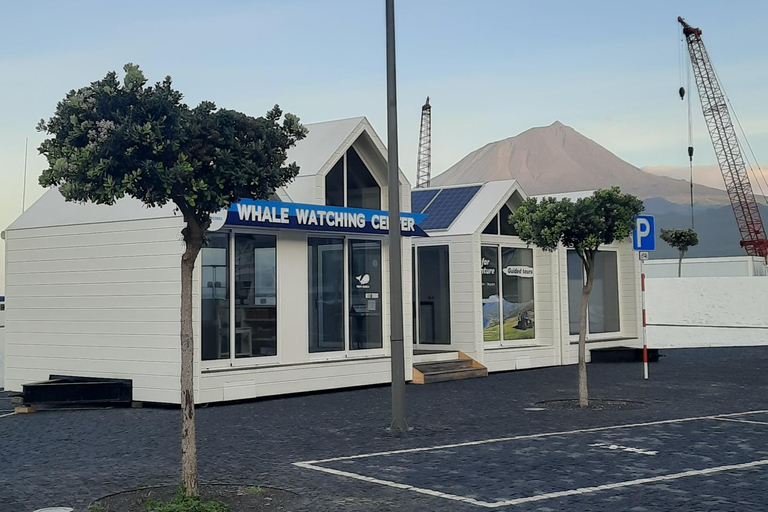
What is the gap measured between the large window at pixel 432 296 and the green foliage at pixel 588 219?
624cm

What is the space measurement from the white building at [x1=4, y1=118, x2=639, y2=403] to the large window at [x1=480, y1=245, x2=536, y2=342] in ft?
2.60

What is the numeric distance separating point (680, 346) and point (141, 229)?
82.7 feet

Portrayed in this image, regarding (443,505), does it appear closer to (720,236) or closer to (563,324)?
(563,324)

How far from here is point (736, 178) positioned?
86875 mm

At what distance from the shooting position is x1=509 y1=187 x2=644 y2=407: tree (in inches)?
580

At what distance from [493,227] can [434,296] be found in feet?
7.00

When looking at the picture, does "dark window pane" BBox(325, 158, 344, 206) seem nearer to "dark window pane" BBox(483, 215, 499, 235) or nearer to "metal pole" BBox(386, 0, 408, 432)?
"dark window pane" BBox(483, 215, 499, 235)

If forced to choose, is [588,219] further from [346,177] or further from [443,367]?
[443,367]

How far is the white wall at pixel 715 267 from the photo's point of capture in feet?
213

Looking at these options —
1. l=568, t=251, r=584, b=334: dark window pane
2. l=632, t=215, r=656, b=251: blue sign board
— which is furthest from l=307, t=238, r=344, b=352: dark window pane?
l=568, t=251, r=584, b=334: dark window pane

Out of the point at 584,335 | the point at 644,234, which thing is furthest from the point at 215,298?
the point at 644,234

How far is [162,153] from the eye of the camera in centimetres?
809

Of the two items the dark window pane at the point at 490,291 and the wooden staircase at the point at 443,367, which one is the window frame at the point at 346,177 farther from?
the dark window pane at the point at 490,291

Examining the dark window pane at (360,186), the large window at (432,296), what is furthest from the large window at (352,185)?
the large window at (432,296)
